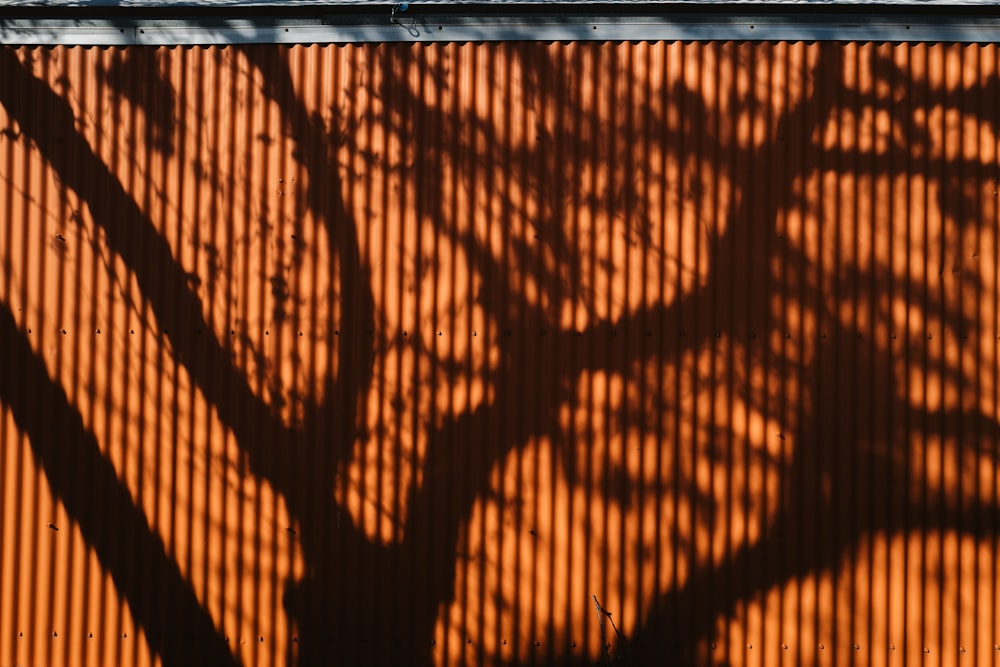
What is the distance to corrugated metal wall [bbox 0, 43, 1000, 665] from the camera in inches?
135

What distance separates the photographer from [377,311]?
11.4ft

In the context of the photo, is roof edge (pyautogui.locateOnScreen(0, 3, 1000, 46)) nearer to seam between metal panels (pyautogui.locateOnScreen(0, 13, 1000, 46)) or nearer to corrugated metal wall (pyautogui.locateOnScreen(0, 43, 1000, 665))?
seam between metal panels (pyautogui.locateOnScreen(0, 13, 1000, 46))

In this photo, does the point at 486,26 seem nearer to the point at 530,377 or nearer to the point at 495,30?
the point at 495,30

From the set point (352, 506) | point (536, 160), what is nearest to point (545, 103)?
point (536, 160)

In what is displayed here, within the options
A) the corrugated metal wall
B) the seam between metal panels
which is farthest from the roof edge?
the corrugated metal wall

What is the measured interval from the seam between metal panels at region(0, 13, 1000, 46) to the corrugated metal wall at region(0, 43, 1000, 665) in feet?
0.43

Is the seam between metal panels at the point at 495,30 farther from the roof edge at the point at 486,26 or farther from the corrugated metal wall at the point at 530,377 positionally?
the corrugated metal wall at the point at 530,377

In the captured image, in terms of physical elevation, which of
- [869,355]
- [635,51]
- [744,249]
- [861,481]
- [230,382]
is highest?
[635,51]

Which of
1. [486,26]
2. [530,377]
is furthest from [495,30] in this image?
[530,377]

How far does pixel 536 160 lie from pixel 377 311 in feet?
4.31

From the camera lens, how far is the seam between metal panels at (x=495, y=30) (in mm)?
3531

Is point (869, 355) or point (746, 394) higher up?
point (869, 355)

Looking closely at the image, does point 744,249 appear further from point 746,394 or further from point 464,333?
point 464,333

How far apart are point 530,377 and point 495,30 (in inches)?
84.0
